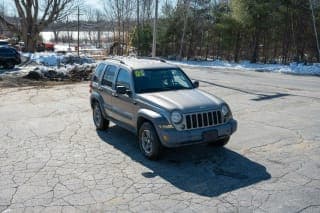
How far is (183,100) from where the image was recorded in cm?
700

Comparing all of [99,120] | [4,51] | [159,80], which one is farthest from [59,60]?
[159,80]

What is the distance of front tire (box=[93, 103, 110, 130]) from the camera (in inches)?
356

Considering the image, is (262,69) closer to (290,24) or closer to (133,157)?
(290,24)

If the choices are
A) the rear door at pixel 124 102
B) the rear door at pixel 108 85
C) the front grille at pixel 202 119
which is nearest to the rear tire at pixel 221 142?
the front grille at pixel 202 119

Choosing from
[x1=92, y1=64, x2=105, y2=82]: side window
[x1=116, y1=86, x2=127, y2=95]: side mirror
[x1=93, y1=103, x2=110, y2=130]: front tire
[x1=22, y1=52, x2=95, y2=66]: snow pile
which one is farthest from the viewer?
[x1=22, y1=52, x2=95, y2=66]: snow pile

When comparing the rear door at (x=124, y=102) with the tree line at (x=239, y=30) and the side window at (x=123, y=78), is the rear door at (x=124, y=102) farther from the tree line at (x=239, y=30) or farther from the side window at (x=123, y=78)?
the tree line at (x=239, y=30)

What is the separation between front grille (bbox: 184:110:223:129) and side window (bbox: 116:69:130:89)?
1.70m

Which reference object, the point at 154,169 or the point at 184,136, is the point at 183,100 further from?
the point at 154,169

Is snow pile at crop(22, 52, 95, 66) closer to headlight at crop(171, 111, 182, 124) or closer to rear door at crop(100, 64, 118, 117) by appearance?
rear door at crop(100, 64, 118, 117)

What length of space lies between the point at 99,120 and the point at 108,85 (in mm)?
941

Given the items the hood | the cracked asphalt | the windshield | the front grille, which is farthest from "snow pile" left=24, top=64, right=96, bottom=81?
the front grille

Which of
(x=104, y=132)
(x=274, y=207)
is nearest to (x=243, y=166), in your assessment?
(x=274, y=207)

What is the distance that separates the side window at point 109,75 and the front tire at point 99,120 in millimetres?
648

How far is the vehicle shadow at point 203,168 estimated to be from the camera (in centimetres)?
589
